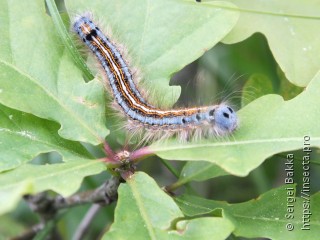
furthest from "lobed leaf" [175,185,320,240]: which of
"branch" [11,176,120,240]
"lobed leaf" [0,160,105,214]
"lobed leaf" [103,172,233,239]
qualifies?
"branch" [11,176,120,240]

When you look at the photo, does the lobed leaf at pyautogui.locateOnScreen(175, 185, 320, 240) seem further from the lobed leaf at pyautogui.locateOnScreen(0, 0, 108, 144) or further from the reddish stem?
the lobed leaf at pyautogui.locateOnScreen(0, 0, 108, 144)

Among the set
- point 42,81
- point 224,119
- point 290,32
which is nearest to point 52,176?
point 42,81

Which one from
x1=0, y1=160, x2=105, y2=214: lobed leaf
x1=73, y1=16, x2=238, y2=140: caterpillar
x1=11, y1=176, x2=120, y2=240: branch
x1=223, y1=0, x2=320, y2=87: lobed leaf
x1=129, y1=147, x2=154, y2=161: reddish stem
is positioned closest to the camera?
x1=0, y1=160, x2=105, y2=214: lobed leaf

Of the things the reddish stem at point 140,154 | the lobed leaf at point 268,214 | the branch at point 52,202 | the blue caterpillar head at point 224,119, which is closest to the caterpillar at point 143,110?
the blue caterpillar head at point 224,119

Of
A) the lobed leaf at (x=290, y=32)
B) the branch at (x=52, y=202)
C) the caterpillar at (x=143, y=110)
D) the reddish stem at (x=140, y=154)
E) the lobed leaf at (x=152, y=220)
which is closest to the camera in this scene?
the lobed leaf at (x=152, y=220)

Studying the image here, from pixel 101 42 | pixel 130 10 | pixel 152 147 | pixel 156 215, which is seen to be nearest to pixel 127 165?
pixel 152 147

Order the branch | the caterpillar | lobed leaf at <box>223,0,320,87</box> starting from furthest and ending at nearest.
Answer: the branch, lobed leaf at <box>223,0,320,87</box>, the caterpillar

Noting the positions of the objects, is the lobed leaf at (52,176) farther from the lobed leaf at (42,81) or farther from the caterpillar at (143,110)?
the caterpillar at (143,110)
